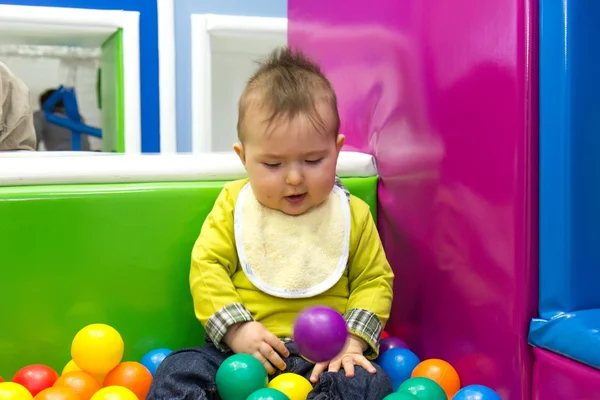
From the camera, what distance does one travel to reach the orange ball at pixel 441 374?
3.76ft

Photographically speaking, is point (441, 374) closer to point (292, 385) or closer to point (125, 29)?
point (292, 385)

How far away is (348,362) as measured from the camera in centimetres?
110

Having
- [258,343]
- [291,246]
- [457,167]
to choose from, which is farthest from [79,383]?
[457,167]

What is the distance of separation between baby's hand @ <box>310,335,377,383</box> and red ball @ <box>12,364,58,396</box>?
1.39ft

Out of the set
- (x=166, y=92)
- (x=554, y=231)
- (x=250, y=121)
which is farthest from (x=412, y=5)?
(x=166, y=92)

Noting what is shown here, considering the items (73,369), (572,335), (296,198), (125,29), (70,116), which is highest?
(125,29)

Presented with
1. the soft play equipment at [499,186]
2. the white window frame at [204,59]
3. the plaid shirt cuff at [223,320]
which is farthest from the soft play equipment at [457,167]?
the white window frame at [204,59]

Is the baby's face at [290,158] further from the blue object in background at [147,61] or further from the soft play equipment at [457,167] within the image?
the blue object in background at [147,61]

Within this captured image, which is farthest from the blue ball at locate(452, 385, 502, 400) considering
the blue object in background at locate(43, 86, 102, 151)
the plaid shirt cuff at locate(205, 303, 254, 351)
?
the blue object in background at locate(43, 86, 102, 151)

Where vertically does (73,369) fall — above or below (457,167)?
below

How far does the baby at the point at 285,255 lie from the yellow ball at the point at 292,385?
2 centimetres

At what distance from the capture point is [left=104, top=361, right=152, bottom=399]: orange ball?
1153 millimetres

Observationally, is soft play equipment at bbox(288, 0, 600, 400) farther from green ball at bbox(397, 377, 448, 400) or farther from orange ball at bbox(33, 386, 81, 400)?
orange ball at bbox(33, 386, 81, 400)

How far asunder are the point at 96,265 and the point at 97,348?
0.17 metres
